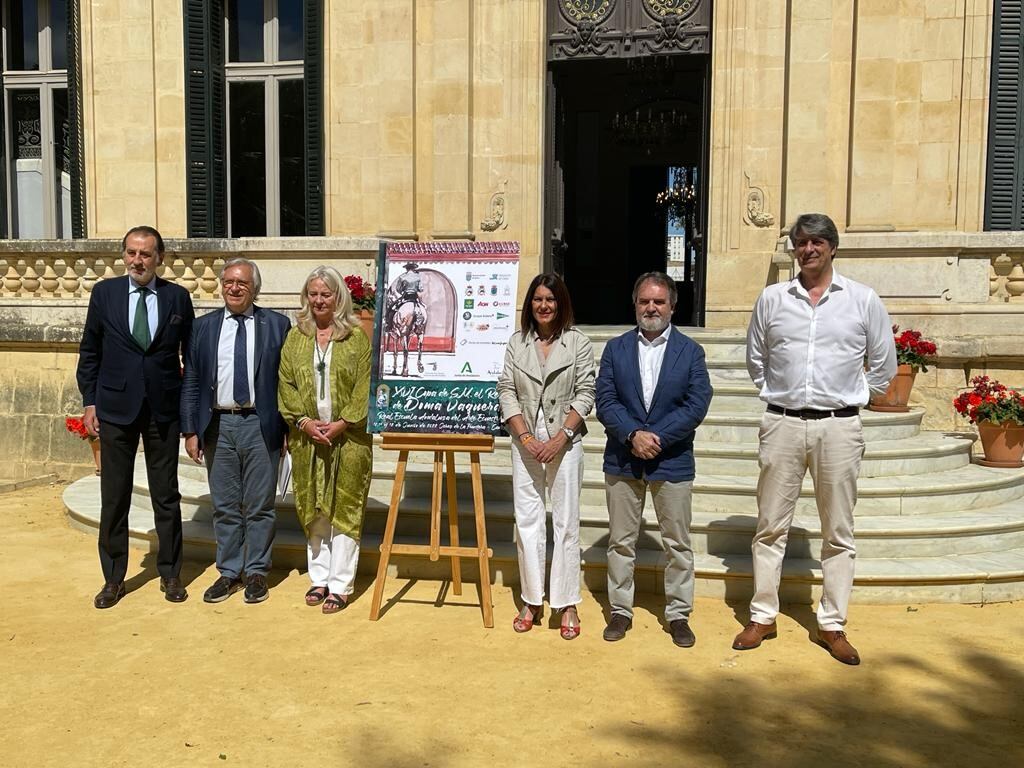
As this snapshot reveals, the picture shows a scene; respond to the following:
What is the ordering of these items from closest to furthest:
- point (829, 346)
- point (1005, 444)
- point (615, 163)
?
point (829, 346), point (1005, 444), point (615, 163)

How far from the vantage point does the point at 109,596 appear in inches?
198

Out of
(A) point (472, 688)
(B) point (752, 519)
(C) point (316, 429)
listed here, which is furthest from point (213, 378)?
(B) point (752, 519)

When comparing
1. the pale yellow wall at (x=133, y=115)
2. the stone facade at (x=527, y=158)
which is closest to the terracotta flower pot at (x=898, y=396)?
the stone facade at (x=527, y=158)

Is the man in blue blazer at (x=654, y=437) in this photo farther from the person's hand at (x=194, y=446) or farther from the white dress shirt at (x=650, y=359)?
the person's hand at (x=194, y=446)

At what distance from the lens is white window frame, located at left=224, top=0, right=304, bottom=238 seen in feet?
32.4

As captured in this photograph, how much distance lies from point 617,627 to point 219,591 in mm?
2207

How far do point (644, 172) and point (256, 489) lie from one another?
14.5m

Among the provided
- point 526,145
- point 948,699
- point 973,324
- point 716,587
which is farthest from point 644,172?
point 948,699

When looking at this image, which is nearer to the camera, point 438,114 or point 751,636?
point 751,636

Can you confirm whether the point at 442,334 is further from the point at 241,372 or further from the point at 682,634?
the point at 682,634

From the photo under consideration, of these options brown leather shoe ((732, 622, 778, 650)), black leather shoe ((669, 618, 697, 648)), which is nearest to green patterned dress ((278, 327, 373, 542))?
black leather shoe ((669, 618, 697, 648))

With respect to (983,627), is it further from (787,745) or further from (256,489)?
(256,489)

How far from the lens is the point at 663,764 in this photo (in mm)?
3301

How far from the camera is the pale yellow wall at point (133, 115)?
379 inches
